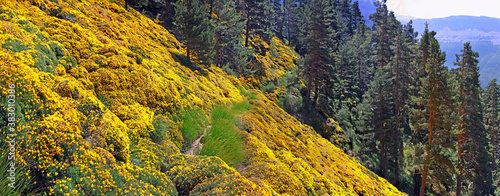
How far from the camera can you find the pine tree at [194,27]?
19125 millimetres

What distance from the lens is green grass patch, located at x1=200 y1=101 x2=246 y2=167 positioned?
8.64m

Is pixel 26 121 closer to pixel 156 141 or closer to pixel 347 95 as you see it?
pixel 156 141

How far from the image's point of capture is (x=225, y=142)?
365 inches

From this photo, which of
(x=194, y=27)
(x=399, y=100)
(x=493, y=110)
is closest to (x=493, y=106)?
(x=493, y=110)

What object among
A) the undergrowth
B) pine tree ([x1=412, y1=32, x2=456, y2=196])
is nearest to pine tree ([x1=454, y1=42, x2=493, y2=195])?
pine tree ([x1=412, y1=32, x2=456, y2=196])

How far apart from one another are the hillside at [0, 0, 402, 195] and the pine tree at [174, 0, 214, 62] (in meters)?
7.90

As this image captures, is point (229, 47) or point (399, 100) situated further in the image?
point (399, 100)

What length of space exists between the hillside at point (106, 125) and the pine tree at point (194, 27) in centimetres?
790

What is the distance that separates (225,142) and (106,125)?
14.1 ft

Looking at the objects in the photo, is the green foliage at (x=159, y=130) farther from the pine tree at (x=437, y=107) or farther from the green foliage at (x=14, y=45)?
the pine tree at (x=437, y=107)

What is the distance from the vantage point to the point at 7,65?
468cm

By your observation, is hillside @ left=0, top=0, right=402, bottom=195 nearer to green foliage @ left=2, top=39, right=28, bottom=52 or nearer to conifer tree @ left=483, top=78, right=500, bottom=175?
green foliage @ left=2, top=39, right=28, bottom=52

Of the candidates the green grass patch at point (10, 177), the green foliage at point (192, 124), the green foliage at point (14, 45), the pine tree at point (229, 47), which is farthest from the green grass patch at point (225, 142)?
the pine tree at point (229, 47)

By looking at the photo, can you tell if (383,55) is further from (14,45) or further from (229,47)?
(14,45)
